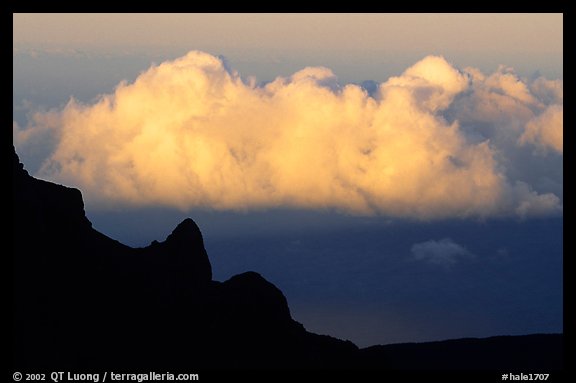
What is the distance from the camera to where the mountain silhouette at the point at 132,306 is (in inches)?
3873

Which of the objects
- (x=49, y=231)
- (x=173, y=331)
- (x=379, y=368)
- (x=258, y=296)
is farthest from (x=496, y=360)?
(x=49, y=231)

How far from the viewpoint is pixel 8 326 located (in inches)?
2712

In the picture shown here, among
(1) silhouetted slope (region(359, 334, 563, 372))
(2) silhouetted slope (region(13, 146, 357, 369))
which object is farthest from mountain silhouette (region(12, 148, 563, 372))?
(1) silhouetted slope (region(359, 334, 563, 372))

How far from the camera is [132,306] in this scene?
111m

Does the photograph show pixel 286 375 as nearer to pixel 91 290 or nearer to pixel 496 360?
pixel 91 290
